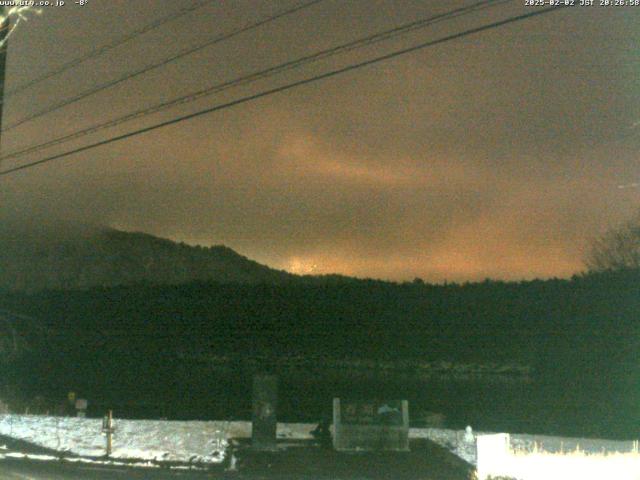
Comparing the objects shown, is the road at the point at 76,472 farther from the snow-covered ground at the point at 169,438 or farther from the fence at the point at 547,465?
the fence at the point at 547,465

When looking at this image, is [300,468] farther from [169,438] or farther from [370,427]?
[169,438]

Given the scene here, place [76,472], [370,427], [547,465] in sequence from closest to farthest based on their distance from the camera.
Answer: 1. [76,472]
2. [547,465]
3. [370,427]

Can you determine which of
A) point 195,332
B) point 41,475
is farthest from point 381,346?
point 41,475

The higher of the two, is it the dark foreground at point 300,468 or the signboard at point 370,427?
the signboard at point 370,427

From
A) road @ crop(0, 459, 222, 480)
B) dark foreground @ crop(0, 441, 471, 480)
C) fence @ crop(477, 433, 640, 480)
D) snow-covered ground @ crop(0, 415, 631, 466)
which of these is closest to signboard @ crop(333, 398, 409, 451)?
dark foreground @ crop(0, 441, 471, 480)

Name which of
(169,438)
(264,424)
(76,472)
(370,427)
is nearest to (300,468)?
(264,424)

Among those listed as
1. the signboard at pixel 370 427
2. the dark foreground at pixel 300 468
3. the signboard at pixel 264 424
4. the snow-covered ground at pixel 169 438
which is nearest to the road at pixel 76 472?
the dark foreground at pixel 300 468
